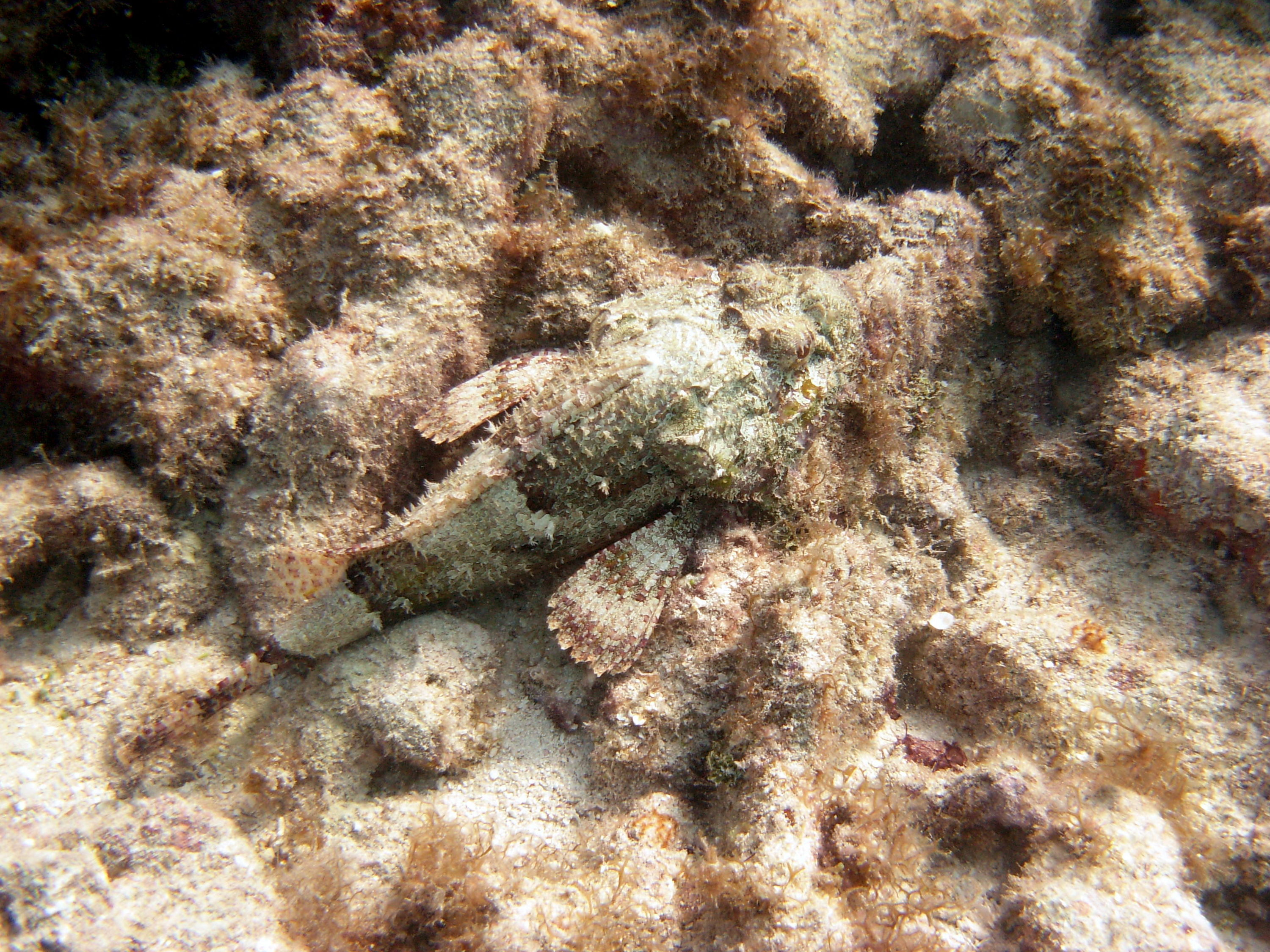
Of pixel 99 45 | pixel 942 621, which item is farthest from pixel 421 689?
pixel 99 45

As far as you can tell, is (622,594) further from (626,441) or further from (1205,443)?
(1205,443)

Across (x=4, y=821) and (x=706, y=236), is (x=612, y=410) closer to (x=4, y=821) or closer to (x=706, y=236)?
(x=706, y=236)

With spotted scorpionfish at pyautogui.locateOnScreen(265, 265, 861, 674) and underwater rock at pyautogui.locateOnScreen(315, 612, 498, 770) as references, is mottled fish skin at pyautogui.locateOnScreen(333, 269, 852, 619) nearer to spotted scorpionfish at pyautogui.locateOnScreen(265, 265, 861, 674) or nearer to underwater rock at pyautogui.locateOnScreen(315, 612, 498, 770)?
spotted scorpionfish at pyautogui.locateOnScreen(265, 265, 861, 674)

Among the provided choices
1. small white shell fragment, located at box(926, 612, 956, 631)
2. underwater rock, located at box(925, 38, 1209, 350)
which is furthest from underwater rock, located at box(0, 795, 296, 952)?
underwater rock, located at box(925, 38, 1209, 350)

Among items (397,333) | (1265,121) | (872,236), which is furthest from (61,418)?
(1265,121)

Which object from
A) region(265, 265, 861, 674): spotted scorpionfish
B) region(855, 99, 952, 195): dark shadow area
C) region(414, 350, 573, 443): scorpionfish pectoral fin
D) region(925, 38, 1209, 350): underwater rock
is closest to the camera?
region(265, 265, 861, 674): spotted scorpionfish

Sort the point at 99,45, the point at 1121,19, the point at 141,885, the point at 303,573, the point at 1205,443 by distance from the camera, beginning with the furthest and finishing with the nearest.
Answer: the point at 1121,19, the point at 99,45, the point at 1205,443, the point at 303,573, the point at 141,885
